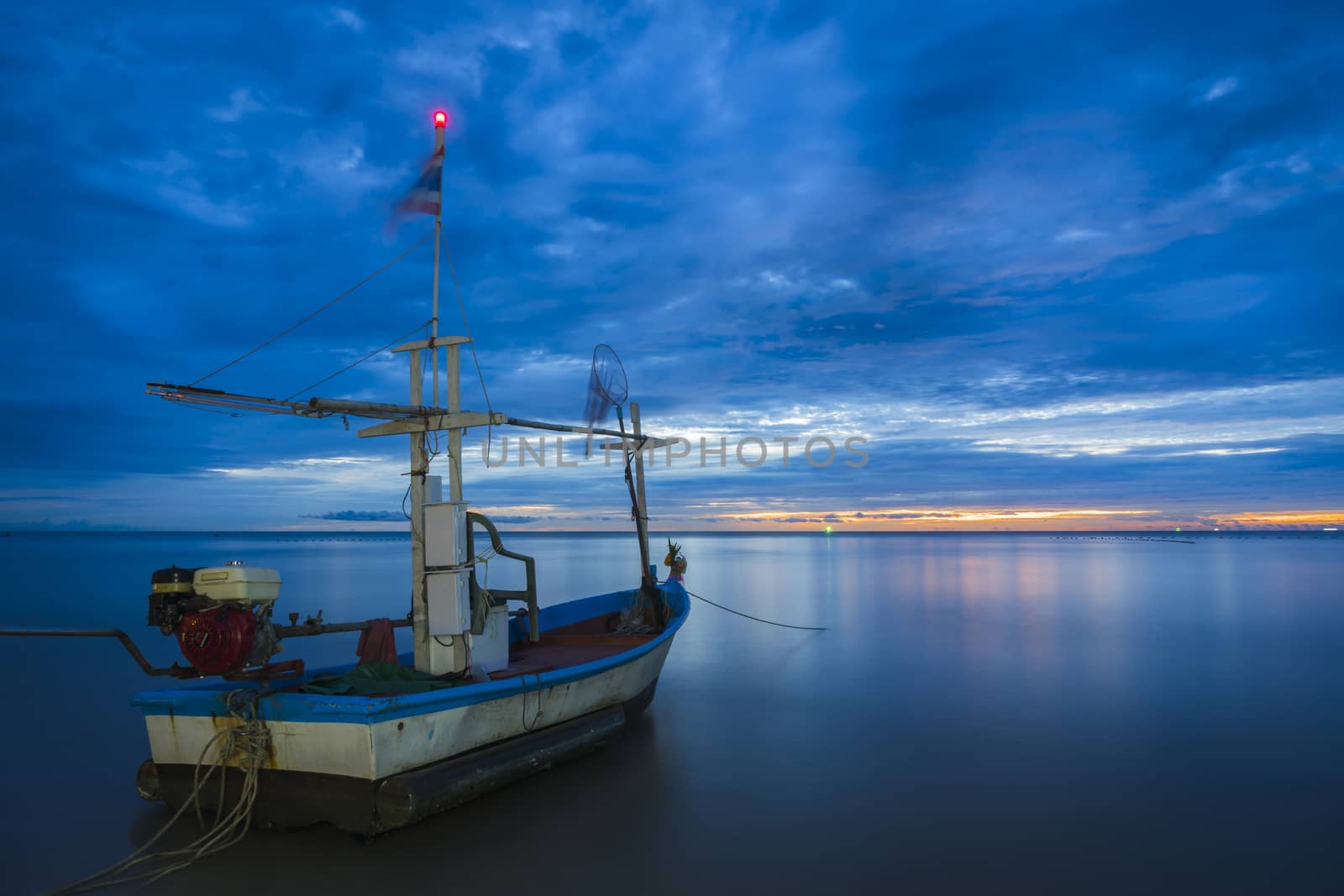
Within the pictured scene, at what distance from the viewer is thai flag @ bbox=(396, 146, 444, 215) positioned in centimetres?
833

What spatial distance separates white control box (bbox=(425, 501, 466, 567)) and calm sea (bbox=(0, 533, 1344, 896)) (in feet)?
7.60

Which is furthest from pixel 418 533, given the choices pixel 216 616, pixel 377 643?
pixel 216 616

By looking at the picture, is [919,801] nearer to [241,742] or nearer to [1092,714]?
[1092,714]

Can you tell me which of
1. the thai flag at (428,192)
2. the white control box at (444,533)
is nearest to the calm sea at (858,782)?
the white control box at (444,533)

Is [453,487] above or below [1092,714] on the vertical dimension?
above

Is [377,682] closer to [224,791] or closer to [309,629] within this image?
[309,629]

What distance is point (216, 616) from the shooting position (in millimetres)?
5926

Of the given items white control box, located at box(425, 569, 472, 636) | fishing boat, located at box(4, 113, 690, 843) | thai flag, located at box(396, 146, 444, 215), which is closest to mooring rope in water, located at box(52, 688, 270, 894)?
fishing boat, located at box(4, 113, 690, 843)

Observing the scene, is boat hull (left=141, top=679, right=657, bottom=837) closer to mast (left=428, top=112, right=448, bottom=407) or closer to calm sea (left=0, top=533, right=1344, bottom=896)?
calm sea (left=0, top=533, right=1344, bottom=896)

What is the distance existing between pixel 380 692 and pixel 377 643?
112cm

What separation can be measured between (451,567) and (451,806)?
6.87 feet

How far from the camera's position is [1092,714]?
1101 cm

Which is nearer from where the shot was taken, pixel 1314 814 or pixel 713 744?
pixel 1314 814

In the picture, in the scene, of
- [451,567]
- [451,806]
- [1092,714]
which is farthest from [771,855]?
[1092,714]
